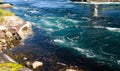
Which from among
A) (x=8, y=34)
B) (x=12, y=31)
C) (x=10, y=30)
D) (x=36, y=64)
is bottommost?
(x=36, y=64)

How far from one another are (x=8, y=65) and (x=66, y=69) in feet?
21.7

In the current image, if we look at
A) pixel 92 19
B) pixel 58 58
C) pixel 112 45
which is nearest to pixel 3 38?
pixel 58 58

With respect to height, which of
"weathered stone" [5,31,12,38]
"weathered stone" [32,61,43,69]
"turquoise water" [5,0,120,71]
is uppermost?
"weathered stone" [5,31,12,38]

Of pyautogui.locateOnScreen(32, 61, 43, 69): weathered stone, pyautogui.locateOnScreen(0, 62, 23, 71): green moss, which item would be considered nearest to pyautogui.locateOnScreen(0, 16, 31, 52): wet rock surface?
pyautogui.locateOnScreen(32, 61, 43, 69): weathered stone

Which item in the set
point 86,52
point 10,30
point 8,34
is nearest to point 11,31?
point 10,30

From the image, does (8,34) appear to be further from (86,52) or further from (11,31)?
(86,52)

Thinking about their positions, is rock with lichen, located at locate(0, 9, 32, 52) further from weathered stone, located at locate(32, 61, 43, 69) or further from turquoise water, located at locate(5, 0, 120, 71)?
weathered stone, located at locate(32, 61, 43, 69)

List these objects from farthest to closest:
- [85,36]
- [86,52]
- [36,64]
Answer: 1. [85,36]
2. [86,52]
3. [36,64]

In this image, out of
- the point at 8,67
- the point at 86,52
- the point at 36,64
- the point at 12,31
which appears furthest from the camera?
the point at 12,31

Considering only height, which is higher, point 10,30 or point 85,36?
point 10,30

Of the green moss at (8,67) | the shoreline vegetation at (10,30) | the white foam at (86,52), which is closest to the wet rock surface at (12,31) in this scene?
the shoreline vegetation at (10,30)

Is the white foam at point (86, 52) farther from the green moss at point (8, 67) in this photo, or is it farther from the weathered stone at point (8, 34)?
the weathered stone at point (8, 34)

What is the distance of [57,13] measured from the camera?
62500 mm

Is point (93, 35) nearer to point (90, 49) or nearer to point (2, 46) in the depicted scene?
point (90, 49)
